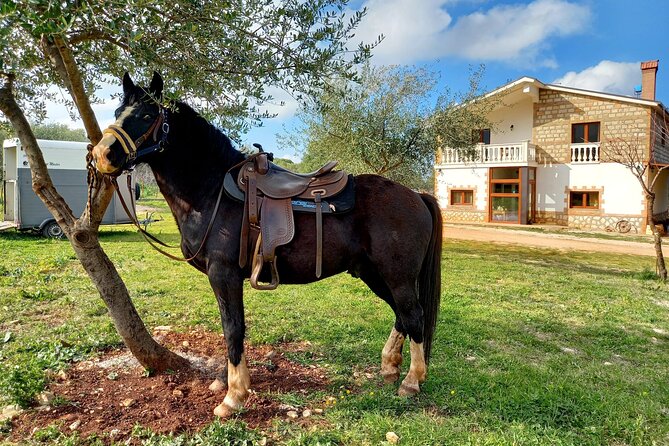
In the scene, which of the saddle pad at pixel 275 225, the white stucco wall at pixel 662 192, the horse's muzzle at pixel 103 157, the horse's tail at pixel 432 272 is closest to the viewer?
the horse's muzzle at pixel 103 157

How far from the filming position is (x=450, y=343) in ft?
15.1

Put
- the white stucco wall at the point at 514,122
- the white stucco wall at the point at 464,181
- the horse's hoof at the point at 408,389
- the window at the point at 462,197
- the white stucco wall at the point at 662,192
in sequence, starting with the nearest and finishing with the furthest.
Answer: the horse's hoof at the point at 408,389
the white stucco wall at the point at 662,192
the white stucco wall at the point at 514,122
the white stucco wall at the point at 464,181
the window at the point at 462,197

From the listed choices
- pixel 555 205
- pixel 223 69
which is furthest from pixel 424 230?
pixel 555 205

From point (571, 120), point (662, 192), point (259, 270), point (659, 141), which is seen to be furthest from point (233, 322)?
point (662, 192)

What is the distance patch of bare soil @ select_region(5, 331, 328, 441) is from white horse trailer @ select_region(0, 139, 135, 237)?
407 inches

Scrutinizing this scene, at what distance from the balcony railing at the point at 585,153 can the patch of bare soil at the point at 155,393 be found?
797 inches

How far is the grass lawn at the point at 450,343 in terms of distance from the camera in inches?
115

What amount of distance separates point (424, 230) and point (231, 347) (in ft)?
6.00

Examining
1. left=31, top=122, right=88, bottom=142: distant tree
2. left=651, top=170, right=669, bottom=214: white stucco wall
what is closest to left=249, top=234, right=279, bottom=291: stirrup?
left=651, top=170, right=669, bottom=214: white stucco wall

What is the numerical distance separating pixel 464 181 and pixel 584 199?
5.80 meters

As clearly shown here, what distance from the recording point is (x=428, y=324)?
3.67 meters

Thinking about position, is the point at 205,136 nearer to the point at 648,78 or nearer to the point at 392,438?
the point at 392,438

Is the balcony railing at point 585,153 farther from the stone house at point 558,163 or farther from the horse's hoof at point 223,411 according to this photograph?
the horse's hoof at point 223,411

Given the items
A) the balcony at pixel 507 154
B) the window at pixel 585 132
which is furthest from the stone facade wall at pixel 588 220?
the window at pixel 585 132
